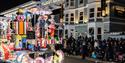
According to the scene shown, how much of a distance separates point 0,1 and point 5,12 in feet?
3.44

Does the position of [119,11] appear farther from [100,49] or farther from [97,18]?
[100,49]

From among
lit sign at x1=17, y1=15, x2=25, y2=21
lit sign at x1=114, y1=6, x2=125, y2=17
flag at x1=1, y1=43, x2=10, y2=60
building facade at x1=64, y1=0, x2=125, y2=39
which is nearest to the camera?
lit sign at x1=17, y1=15, x2=25, y2=21

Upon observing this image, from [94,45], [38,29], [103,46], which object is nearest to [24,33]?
[38,29]

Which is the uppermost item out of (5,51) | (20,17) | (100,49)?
(20,17)

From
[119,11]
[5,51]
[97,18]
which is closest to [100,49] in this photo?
[97,18]

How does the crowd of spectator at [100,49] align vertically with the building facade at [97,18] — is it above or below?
below

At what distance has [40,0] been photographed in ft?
37.0

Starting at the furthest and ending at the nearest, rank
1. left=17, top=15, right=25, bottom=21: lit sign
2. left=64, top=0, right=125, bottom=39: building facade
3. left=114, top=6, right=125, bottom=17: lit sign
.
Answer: left=114, top=6, right=125, bottom=17: lit sign, left=64, top=0, right=125, bottom=39: building facade, left=17, top=15, right=25, bottom=21: lit sign

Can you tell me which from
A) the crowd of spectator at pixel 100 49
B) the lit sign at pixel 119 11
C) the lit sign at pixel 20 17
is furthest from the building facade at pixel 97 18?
the lit sign at pixel 20 17

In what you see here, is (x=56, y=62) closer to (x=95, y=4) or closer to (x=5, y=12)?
(x=5, y=12)

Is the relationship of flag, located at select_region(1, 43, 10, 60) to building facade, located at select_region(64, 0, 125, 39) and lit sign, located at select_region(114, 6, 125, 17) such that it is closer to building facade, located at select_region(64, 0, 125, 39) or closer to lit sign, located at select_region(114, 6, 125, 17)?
building facade, located at select_region(64, 0, 125, 39)

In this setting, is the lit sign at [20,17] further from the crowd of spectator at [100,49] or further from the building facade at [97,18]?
the building facade at [97,18]

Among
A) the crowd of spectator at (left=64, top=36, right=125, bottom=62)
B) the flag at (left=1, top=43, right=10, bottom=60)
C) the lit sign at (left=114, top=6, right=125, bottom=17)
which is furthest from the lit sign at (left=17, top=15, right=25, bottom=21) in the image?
the lit sign at (left=114, top=6, right=125, bottom=17)

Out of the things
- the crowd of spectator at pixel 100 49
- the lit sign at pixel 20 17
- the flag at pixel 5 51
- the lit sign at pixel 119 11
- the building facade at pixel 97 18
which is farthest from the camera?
the lit sign at pixel 119 11
